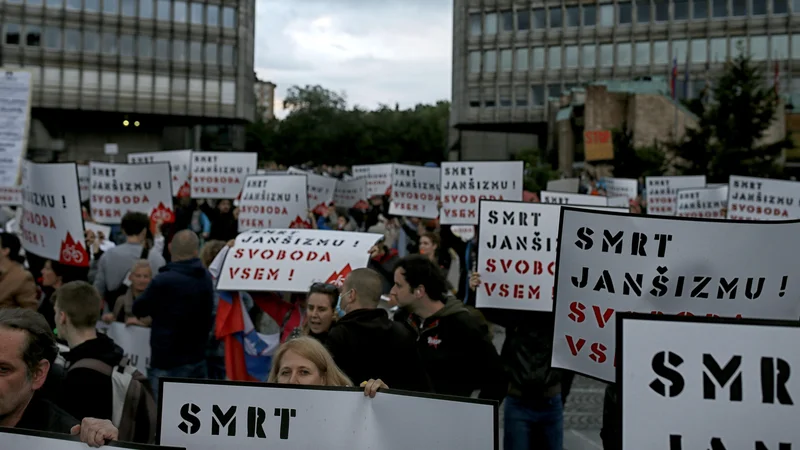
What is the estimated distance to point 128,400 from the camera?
4.41 meters

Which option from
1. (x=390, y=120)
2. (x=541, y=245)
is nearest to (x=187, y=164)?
(x=541, y=245)

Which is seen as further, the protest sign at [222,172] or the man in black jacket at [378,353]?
the protest sign at [222,172]

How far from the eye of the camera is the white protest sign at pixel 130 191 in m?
11.8

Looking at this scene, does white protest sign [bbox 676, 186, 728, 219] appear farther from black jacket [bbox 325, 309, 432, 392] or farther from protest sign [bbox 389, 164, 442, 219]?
black jacket [bbox 325, 309, 432, 392]

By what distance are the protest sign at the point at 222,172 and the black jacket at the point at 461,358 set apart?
→ 10358 millimetres

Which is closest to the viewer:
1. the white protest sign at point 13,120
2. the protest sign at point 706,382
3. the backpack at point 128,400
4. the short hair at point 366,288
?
the protest sign at point 706,382

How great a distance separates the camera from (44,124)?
7119 centimetres

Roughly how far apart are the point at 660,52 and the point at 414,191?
62534mm

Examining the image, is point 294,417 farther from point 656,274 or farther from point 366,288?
point 656,274

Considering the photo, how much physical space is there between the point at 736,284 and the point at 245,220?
8954mm

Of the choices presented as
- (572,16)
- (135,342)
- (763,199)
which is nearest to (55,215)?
(135,342)

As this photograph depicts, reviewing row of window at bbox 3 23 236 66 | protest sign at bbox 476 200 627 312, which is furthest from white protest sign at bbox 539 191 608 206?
row of window at bbox 3 23 236 66

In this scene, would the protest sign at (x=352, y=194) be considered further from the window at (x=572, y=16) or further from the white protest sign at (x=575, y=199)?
the window at (x=572, y=16)

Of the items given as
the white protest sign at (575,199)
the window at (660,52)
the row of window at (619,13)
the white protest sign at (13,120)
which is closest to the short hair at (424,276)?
the white protest sign at (575,199)
